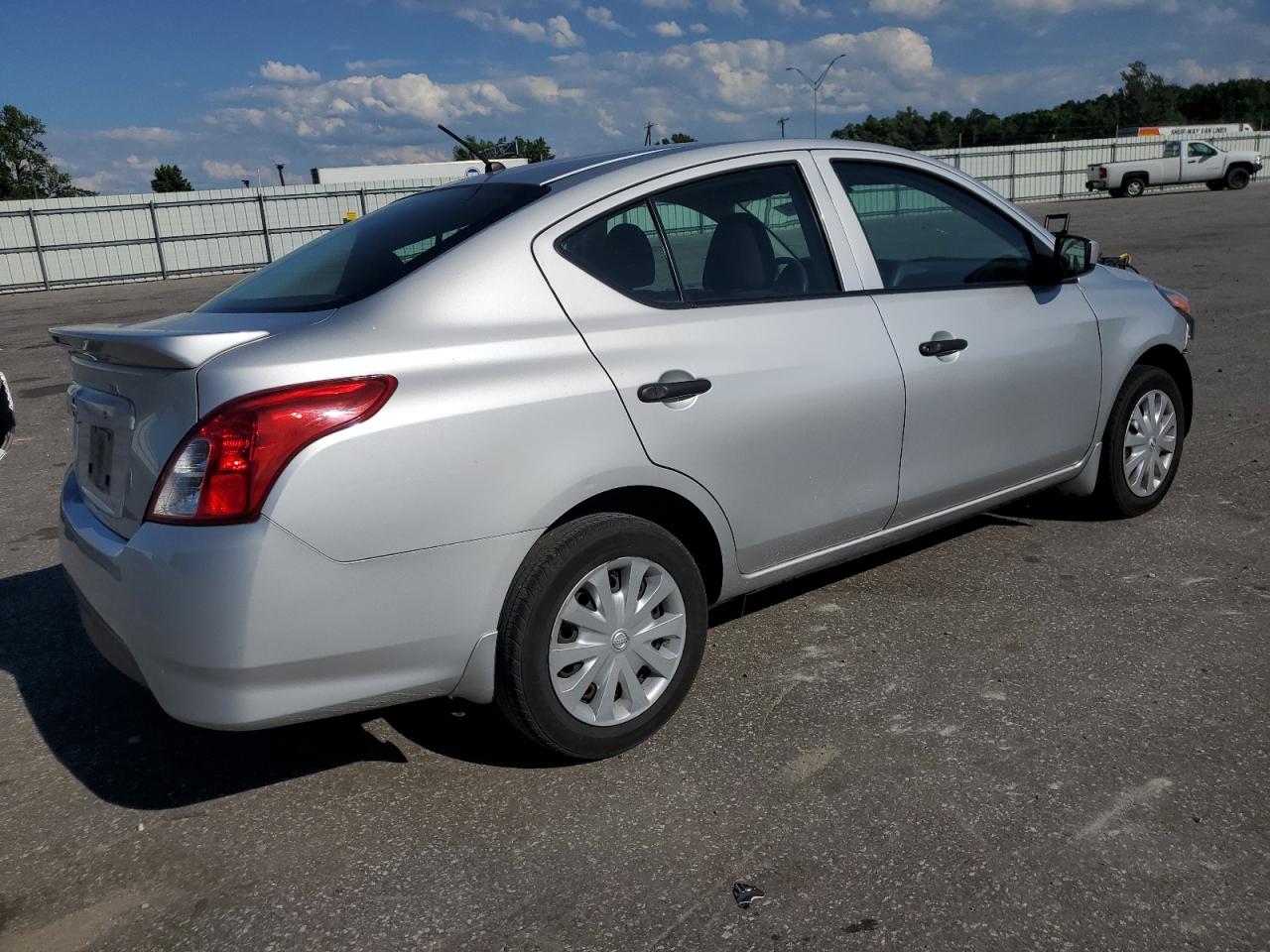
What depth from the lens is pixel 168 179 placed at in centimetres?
8731

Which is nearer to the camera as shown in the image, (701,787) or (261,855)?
(261,855)

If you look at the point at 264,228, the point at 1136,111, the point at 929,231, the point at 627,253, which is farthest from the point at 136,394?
the point at 1136,111

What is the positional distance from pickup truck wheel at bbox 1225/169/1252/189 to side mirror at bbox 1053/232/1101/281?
40.2 metres

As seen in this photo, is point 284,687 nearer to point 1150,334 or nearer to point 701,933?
A: point 701,933

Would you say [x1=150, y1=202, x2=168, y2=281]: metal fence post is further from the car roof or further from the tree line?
the tree line

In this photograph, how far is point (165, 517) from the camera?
2.60 metres

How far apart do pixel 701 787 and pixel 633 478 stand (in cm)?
84

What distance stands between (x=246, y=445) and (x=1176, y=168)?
4206cm

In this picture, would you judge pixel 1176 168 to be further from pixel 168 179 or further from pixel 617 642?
pixel 168 179

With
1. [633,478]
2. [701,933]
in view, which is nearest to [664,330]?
[633,478]

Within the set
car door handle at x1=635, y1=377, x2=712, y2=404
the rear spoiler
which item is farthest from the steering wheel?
the rear spoiler

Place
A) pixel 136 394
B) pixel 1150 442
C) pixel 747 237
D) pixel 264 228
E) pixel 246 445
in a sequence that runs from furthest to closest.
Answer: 1. pixel 264 228
2. pixel 1150 442
3. pixel 747 237
4. pixel 136 394
5. pixel 246 445

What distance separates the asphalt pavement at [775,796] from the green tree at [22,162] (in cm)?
8171

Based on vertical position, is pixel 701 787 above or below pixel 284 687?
below
